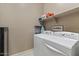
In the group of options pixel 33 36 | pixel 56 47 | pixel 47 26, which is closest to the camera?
pixel 56 47

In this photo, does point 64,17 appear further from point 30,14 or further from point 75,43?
point 75,43

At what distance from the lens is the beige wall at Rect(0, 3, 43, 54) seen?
1667 mm

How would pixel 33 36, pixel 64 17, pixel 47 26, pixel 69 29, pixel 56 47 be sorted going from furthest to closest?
1. pixel 47 26
2. pixel 33 36
3. pixel 64 17
4. pixel 69 29
5. pixel 56 47

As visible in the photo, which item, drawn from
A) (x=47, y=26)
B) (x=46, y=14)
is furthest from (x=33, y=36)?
(x=46, y=14)

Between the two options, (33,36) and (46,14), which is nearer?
(33,36)

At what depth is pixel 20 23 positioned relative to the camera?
1729 millimetres

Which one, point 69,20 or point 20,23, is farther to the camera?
point 20,23

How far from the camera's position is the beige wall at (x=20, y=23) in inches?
65.6

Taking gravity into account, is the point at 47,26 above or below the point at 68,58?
above

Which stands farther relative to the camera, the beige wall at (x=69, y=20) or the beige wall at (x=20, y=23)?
the beige wall at (x=20, y=23)

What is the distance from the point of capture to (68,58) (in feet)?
2.72

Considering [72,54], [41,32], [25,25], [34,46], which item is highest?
[25,25]

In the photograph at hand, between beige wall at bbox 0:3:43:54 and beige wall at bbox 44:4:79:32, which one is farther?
beige wall at bbox 0:3:43:54

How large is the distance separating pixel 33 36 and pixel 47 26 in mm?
305
